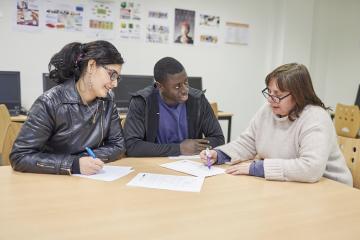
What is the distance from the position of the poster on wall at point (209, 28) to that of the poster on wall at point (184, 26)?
0.40 feet

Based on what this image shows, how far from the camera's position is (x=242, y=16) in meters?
4.73

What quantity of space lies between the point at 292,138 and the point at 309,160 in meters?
0.19

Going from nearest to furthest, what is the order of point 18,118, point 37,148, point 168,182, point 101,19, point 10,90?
point 168,182 → point 37,148 → point 18,118 → point 10,90 → point 101,19

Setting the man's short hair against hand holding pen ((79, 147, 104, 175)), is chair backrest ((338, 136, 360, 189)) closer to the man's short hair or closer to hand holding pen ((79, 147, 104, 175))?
the man's short hair

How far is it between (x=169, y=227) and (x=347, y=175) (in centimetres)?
104

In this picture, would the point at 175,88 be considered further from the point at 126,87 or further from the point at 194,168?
the point at 126,87

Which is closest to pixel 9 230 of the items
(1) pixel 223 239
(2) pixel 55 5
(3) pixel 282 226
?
(1) pixel 223 239

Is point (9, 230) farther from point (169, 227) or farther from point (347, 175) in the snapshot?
point (347, 175)

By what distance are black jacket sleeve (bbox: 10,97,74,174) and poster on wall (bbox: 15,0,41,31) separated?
2362mm

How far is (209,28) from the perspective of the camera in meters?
4.55

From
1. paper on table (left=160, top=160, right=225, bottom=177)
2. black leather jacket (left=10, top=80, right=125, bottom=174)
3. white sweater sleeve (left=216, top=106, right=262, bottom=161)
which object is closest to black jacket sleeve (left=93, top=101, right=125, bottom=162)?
black leather jacket (left=10, top=80, right=125, bottom=174)

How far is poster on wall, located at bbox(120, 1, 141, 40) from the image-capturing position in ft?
13.3

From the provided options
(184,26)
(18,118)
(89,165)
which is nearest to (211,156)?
(89,165)

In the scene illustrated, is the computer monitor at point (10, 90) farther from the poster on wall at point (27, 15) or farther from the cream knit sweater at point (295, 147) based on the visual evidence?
the cream knit sweater at point (295, 147)
